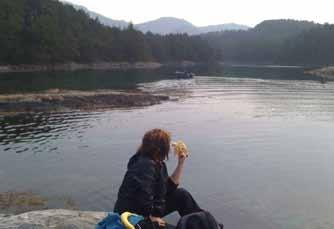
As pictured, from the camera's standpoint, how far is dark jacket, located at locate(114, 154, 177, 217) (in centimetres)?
710

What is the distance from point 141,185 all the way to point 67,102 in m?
39.0

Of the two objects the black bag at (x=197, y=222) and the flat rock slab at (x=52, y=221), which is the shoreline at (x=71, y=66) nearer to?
the flat rock slab at (x=52, y=221)

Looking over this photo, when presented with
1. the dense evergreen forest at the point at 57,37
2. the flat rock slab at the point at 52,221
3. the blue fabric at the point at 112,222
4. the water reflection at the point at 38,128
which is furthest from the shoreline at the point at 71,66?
the blue fabric at the point at 112,222

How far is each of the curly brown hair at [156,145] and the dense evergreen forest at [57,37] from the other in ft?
387

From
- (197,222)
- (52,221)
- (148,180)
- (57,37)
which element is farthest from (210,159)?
(57,37)

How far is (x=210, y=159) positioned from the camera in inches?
869

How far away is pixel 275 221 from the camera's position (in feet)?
44.8

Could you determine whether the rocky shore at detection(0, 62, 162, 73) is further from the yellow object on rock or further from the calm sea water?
the yellow object on rock

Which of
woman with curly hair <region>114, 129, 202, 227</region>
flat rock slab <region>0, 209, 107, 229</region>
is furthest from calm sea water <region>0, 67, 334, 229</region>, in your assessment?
woman with curly hair <region>114, 129, 202, 227</region>

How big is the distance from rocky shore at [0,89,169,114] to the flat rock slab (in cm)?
3055

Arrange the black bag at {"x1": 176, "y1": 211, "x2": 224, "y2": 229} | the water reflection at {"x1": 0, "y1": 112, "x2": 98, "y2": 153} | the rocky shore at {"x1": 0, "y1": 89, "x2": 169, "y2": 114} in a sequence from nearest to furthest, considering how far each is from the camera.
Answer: the black bag at {"x1": 176, "y1": 211, "x2": 224, "y2": 229}
the water reflection at {"x1": 0, "y1": 112, "x2": 98, "y2": 153}
the rocky shore at {"x1": 0, "y1": 89, "x2": 169, "y2": 114}

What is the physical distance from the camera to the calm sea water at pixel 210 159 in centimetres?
1520

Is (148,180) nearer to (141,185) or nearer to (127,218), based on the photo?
(141,185)

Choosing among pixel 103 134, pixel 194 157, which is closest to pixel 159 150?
pixel 194 157
